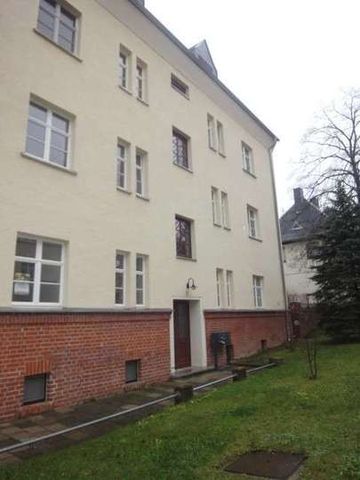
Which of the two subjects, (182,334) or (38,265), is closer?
(38,265)

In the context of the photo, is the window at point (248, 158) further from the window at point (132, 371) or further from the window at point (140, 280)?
→ the window at point (132, 371)

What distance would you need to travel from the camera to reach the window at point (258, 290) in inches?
742

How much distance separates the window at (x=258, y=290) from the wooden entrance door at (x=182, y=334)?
5.62m

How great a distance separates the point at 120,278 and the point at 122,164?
3464 millimetres

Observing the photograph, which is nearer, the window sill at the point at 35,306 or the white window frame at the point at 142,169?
the window sill at the point at 35,306

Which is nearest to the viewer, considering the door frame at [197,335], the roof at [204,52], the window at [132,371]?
the window at [132,371]

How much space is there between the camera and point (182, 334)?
13797 mm

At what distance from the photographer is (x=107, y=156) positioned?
36.4 feet

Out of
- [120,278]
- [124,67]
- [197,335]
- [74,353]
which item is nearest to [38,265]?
[74,353]

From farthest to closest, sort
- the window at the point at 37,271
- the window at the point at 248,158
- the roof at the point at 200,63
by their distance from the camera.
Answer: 1. the window at the point at 248,158
2. the roof at the point at 200,63
3. the window at the point at 37,271

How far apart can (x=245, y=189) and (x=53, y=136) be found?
1109 centimetres

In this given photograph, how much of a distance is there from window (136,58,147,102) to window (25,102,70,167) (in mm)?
3822

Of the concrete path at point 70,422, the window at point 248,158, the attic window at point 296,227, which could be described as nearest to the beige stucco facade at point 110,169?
the window at point 248,158

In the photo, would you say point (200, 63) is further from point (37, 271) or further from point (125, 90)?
point (37, 271)
